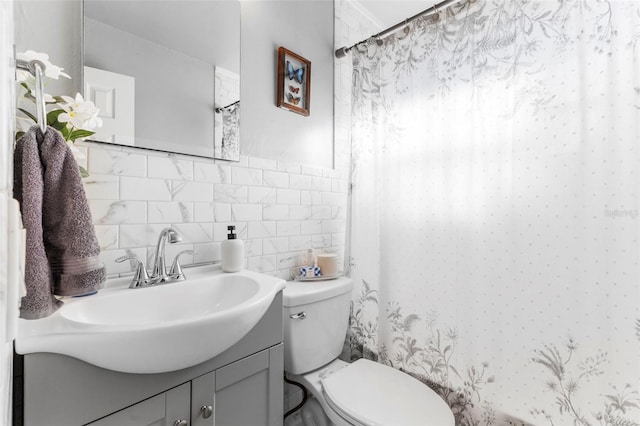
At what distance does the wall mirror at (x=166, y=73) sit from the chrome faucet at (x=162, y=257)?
0.33 m

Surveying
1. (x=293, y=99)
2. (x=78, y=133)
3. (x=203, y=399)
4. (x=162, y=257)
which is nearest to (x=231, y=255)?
(x=162, y=257)

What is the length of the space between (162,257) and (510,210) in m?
1.30

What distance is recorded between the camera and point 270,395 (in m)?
1.00

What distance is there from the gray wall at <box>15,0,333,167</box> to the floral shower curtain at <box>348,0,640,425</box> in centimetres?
32

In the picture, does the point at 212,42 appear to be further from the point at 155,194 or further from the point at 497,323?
the point at 497,323

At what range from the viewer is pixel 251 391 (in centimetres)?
94

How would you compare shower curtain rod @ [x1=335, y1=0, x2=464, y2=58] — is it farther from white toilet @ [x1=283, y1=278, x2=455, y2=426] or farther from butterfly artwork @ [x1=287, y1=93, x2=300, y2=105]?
white toilet @ [x1=283, y1=278, x2=455, y2=426]

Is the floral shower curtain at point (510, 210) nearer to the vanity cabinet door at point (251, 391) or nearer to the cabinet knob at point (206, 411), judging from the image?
the vanity cabinet door at point (251, 391)

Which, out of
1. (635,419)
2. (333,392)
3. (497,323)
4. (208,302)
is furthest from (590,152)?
(208,302)

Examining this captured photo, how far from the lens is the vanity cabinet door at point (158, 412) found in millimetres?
674

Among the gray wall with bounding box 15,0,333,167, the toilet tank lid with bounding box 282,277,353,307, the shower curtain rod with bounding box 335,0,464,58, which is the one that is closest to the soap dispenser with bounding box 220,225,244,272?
the toilet tank lid with bounding box 282,277,353,307

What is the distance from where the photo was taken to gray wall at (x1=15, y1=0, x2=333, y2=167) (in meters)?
0.93

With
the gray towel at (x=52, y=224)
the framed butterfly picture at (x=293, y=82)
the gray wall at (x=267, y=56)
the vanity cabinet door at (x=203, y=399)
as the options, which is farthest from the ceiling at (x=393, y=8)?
the vanity cabinet door at (x=203, y=399)

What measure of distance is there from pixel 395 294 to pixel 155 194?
1.16m
